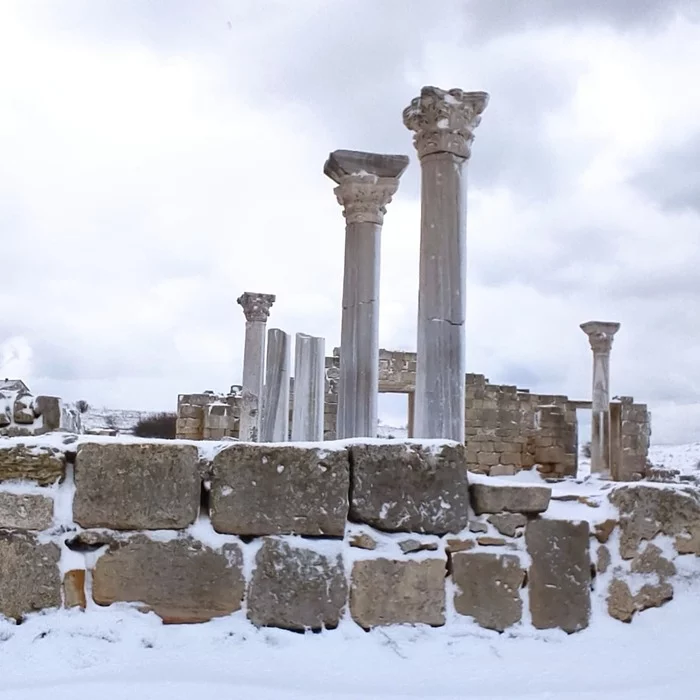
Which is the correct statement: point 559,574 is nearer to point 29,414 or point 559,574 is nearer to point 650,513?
point 650,513

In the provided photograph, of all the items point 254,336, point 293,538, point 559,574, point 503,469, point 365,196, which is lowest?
point 559,574

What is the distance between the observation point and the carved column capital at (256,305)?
17.7 metres

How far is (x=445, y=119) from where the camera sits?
7684 mm

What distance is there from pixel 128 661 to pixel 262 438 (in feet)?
33.2

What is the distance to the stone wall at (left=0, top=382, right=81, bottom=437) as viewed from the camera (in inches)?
199

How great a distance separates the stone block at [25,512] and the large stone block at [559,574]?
7.71 ft

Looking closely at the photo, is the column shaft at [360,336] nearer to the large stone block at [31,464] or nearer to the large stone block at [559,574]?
the large stone block at [559,574]

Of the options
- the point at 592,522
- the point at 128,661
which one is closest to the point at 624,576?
the point at 592,522

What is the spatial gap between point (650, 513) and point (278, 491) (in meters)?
2.01

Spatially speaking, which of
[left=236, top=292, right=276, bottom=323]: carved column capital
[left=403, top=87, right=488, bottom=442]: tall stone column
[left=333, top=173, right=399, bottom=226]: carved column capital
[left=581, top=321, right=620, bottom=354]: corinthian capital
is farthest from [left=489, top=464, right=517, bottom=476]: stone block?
[left=403, top=87, right=488, bottom=442]: tall stone column

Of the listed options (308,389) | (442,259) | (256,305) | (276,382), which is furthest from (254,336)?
(442,259)

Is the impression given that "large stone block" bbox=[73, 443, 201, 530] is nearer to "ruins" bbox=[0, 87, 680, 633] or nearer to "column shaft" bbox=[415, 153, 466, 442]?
"ruins" bbox=[0, 87, 680, 633]

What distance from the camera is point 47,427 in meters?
5.26

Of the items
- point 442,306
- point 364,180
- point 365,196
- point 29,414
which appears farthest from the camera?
point 365,196
